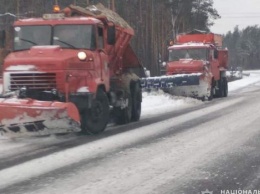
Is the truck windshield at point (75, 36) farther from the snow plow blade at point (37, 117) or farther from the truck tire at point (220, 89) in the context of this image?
the truck tire at point (220, 89)

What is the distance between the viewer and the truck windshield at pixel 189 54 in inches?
985

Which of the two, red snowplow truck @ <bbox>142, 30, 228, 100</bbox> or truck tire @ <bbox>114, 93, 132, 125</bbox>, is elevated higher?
red snowplow truck @ <bbox>142, 30, 228, 100</bbox>

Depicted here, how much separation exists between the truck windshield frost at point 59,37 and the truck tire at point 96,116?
3.70ft

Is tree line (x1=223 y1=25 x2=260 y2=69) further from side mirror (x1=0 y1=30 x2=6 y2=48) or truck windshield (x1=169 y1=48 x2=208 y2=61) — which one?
side mirror (x1=0 y1=30 x2=6 y2=48)

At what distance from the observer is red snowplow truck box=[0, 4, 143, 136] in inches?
419

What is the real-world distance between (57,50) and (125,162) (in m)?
4.19

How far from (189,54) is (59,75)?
1436 centimetres

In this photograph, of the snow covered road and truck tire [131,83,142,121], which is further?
truck tire [131,83,142,121]

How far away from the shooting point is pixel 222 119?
1480 centimetres


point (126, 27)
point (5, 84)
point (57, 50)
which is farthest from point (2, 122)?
point (126, 27)

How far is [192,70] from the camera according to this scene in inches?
957

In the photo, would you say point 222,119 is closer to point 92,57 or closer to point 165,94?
point 92,57

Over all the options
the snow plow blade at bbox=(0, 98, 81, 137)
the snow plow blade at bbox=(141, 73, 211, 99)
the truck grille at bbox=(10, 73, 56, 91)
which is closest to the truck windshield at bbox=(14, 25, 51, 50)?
the truck grille at bbox=(10, 73, 56, 91)

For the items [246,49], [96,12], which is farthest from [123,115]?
[246,49]
